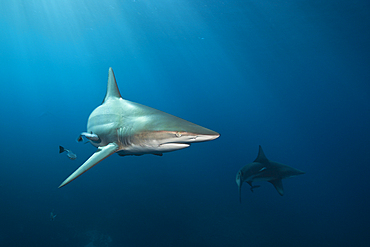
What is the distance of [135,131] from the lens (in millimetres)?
2203

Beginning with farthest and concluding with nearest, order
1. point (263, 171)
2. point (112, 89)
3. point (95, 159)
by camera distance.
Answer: point (263, 171) → point (112, 89) → point (95, 159)

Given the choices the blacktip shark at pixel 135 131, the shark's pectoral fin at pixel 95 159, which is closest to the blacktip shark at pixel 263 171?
the blacktip shark at pixel 135 131

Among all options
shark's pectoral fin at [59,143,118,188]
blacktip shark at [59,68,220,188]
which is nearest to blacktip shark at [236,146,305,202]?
blacktip shark at [59,68,220,188]

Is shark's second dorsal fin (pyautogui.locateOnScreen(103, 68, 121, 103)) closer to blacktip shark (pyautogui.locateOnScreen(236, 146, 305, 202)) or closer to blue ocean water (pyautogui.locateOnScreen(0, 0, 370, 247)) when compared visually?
blacktip shark (pyautogui.locateOnScreen(236, 146, 305, 202))

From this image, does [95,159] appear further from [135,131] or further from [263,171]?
[263,171]

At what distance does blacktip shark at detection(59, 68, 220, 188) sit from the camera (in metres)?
1.81

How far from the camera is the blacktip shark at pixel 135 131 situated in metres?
1.81

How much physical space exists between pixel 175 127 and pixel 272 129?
138 m

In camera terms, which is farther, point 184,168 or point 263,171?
point 184,168

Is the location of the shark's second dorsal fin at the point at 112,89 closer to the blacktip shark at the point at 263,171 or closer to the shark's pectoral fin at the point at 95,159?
the shark's pectoral fin at the point at 95,159

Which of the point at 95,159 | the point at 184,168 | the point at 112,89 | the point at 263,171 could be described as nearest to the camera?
the point at 95,159

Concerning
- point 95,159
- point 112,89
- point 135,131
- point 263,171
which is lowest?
point 263,171

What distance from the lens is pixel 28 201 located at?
1020 cm

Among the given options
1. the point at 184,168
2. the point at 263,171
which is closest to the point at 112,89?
the point at 263,171
